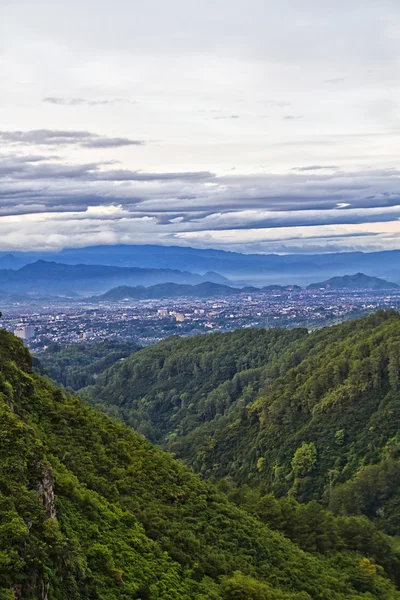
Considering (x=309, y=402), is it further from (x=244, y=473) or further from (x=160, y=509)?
(x=160, y=509)

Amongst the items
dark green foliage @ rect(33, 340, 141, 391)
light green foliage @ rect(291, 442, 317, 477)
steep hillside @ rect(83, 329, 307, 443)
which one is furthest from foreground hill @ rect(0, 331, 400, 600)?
dark green foliage @ rect(33, 340, 141, 391)

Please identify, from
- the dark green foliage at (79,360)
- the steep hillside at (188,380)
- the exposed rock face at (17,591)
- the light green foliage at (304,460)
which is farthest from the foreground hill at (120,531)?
the dark green foliage at (79,360)

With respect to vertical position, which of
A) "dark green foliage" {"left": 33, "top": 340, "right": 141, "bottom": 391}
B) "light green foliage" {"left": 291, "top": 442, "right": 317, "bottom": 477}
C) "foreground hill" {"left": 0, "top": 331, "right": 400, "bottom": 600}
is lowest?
"dark green foliage" {"left": 33, "top": 340, "right": 141, "bottom": 391}

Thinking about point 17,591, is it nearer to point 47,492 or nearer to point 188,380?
point 47,492

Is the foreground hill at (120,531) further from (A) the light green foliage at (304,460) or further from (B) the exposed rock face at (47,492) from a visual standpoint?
(A) the light green foliage at (304,460)

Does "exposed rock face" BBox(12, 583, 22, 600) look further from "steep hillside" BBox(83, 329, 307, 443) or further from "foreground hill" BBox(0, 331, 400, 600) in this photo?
"steep hillside" BBox(83, 329, 307, 443)
